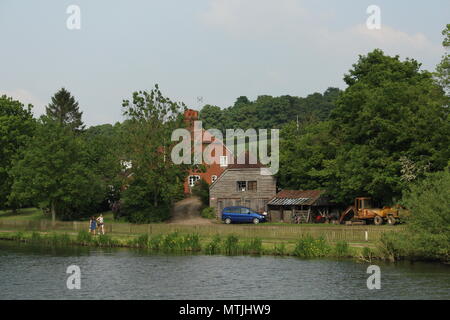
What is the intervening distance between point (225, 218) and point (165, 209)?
277 inches

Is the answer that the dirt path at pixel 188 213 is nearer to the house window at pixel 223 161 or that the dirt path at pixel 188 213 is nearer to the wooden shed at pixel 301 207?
the house window at pixel 223 161

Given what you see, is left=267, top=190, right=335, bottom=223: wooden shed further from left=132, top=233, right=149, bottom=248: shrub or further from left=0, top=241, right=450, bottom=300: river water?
left=0, top=241, right=450, bottom=300: river water

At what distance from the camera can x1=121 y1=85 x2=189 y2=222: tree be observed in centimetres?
7125

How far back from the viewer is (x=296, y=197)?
72938 mm

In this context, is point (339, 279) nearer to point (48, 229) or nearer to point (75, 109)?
point (48, 229)

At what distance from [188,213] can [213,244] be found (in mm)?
30914

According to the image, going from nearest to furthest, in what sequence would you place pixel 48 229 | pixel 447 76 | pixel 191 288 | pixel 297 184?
pixel 191 288, pixel 447 76, pixel 48 229, pixel 297 184

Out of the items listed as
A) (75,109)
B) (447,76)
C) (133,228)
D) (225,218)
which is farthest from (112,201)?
(447,76)

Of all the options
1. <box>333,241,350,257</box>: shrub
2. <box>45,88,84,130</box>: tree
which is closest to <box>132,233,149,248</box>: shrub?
<box>333,241,350,257</box>: shrub

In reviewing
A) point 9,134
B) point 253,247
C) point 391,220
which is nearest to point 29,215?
point 9,134

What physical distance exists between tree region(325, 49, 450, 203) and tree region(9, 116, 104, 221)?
25.7 m

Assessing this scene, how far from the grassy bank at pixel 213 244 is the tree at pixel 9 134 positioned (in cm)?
2410

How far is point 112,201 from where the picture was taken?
286 feet
